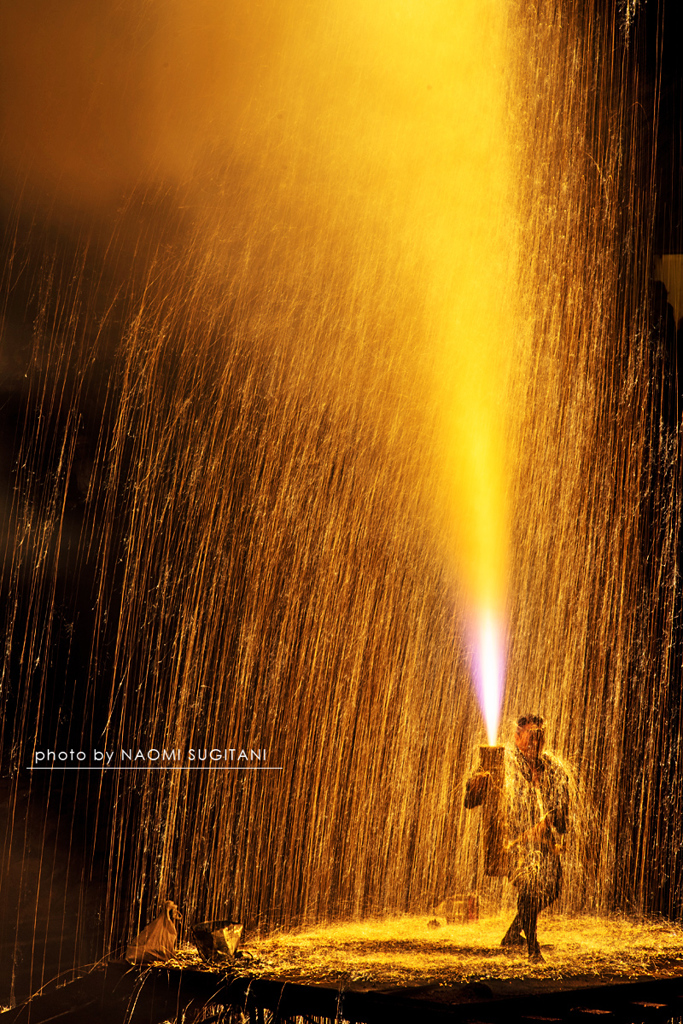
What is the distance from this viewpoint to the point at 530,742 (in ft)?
17.2

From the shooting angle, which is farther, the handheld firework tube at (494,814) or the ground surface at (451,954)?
the handheld firework tube at (494,814)

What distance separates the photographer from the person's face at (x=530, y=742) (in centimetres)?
525

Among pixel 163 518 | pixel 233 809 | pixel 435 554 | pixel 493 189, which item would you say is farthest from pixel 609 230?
pixel 233 809

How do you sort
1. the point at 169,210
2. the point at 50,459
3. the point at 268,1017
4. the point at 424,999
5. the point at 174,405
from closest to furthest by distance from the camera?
the point at 424,999, the point at 268,1017, the point at 50,459, the point at 174,405, the point at 169,210

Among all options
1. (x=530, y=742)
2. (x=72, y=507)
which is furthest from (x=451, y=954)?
(x=72, y=507)

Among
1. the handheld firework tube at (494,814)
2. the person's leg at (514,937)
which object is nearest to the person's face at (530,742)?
the handheld firework tube at (494,814)

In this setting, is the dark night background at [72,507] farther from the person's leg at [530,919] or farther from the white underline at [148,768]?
the person's leg at [530,919]

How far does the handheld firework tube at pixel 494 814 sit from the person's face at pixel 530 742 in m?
0.14

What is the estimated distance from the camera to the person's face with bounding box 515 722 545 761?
5.25 meters

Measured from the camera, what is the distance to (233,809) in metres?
7.75

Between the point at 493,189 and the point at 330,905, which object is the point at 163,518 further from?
the point at 493,189

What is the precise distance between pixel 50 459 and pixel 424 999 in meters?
5.42

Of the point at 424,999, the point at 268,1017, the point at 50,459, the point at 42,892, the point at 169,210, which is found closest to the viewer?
the point at 424,999

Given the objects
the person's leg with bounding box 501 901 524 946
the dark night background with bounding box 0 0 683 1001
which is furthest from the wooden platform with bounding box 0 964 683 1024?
the dark night background with bounding box 0 0 683 1001
